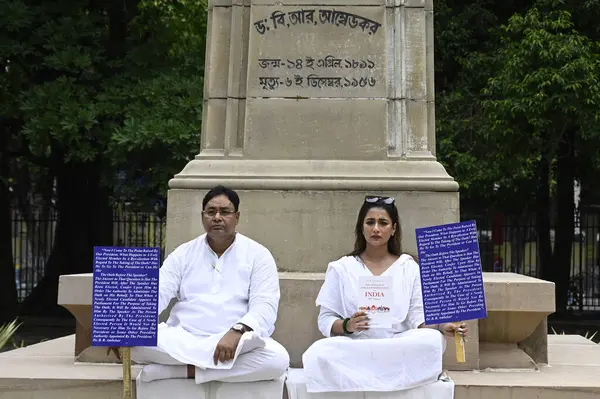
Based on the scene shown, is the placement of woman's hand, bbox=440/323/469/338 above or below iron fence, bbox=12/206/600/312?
below

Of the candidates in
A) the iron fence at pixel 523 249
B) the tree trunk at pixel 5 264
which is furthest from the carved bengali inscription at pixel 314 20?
the iron fence at pixel 523 249

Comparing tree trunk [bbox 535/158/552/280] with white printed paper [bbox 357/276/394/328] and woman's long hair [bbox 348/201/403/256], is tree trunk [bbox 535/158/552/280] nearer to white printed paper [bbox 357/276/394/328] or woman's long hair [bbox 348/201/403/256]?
woman's long hair [bbox 348/201/403/256]

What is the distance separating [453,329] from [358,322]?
54cm

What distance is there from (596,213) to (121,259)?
20.9 metres

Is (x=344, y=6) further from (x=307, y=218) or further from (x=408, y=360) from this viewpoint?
(x=408, y=360)

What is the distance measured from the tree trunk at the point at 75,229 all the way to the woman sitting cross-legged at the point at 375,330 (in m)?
16.1

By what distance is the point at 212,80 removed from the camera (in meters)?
9.07

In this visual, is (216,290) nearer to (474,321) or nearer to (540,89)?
(474,321)

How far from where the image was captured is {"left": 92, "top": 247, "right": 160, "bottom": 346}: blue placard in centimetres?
668

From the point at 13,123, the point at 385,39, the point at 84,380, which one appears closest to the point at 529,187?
the point at 13,123

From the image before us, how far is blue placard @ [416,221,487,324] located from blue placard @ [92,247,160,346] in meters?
1.50

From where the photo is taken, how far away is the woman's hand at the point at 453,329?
6852 millimetres

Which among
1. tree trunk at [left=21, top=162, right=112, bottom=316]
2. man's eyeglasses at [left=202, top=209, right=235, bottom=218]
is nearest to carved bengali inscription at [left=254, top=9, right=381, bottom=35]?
man's eyeglasses at [left=202, top=209, right=235, bottom=218]

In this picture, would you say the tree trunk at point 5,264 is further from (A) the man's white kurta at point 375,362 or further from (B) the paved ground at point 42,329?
(A) the man's white kurta at point 375,362
